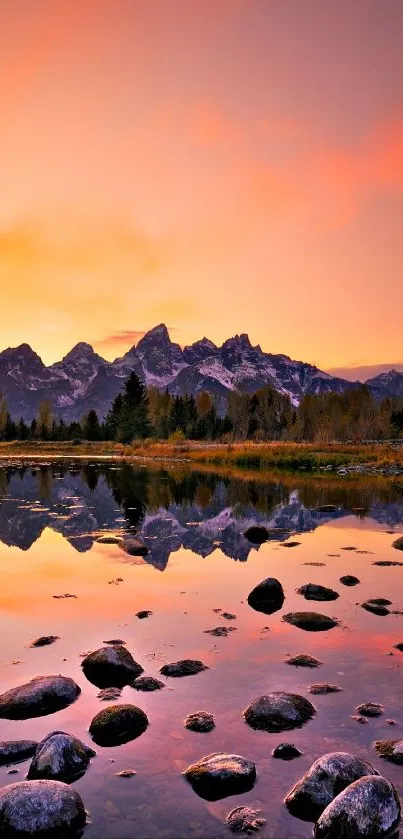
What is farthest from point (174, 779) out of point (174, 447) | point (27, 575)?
point (174, 447)

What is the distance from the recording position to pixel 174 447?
332ft

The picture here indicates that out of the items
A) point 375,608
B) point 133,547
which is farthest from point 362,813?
point 133,547

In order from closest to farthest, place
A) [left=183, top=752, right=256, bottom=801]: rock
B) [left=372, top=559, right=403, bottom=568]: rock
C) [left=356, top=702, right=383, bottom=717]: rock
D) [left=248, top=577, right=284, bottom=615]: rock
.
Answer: [left=183, top=752, right=256, bottom=801]: rock → [left=356, top=702, right=383, bottom=717]: rock → [left=248, top=577, right=284, bottom=615]: rock → [left=372, top=559, right=403, bottom=568]: rock

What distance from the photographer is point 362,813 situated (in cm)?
664

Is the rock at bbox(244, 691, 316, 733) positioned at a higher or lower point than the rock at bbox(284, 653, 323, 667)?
higher

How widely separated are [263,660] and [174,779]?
4.30 metres

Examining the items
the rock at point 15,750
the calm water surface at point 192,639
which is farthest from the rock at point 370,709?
the rock at point 15,750

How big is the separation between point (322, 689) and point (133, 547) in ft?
42.6

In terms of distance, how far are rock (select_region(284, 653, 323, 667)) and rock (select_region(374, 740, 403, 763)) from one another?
3.00 m

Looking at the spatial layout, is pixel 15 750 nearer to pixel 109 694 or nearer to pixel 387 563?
pixel 109 694

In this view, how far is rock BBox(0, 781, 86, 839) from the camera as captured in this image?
6699 millimetres

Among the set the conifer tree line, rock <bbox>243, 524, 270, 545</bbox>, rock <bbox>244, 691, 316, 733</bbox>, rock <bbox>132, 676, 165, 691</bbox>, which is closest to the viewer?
rock <bbox>244, 691, 316, 733</bbox>

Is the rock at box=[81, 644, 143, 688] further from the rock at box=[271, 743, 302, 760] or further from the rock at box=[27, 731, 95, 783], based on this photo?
the rock at box=[271, 743, 302, 760]

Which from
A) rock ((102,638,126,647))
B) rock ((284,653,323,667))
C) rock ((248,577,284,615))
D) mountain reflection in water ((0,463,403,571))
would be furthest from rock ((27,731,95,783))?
mountain reflection in water ((0,463,403,571))
